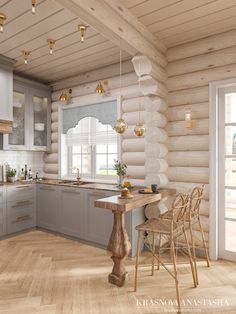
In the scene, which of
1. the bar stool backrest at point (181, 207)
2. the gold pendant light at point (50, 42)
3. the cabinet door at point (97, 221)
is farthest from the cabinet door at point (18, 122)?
the bar stool backrest at point (181, 207)

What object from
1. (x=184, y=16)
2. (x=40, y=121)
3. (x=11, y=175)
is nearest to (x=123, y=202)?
(x=184, y=16)

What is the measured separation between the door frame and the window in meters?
1.65

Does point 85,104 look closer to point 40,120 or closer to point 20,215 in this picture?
point 40,120

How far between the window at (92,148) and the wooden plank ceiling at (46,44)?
1.06m

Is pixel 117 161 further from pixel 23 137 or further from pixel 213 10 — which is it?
pixel 213 10

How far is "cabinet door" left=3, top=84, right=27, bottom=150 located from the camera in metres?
4.43

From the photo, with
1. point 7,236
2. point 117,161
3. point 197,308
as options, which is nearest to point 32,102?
point 117,161

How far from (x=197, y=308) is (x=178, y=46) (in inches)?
126

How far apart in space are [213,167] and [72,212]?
89.9 inches

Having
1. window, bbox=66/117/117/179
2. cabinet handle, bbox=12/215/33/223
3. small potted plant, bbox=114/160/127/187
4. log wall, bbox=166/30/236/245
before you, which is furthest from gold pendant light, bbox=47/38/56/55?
cabinet handle, bbox=12/215/33/223

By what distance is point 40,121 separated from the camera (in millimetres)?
4930

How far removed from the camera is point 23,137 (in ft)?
15.0

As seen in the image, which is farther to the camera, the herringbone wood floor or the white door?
the white door

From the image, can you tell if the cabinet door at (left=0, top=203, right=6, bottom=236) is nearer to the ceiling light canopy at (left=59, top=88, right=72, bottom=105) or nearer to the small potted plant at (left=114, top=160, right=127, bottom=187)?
the small potted plant at (left=114, top=160, right=127, bottom=187)
